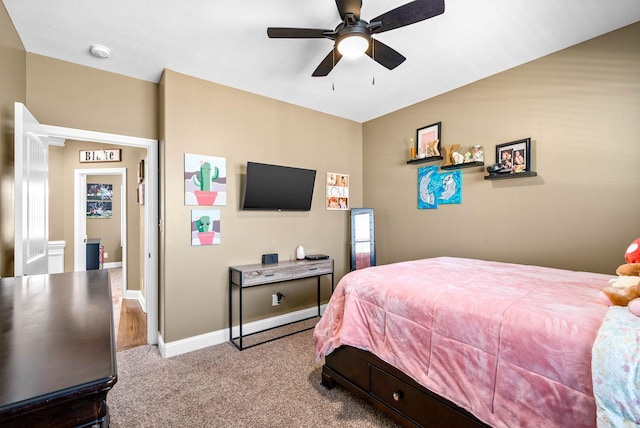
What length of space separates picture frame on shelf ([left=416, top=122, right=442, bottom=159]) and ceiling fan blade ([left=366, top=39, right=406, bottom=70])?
4.62ft

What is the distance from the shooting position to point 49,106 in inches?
102

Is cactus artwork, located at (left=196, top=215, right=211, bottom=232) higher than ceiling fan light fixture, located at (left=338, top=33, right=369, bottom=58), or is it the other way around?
ceiling fan light fixture, located at (left=338, top=33, right=369, bottom=58)

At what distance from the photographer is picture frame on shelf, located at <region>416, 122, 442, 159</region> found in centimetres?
342

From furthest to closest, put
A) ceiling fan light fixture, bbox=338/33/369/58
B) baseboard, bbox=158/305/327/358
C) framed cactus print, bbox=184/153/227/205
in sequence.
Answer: framed cactus print, bbox=184/153/227/205 < baseboard, bbox=158/305/327/358 < ceiling fan light fixture, bbox=338/33/369/58

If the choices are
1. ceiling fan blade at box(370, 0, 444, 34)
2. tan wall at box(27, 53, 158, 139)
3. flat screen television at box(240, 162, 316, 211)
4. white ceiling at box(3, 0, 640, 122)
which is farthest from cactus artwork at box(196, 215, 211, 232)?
ceiling fan blade at box(370, 0, 444, 34)

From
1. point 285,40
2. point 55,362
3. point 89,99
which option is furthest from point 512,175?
point 89,99

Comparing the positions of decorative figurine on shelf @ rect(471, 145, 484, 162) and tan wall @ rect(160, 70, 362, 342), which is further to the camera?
decorative figurine on shelf @ rect(471, 145, 484, 162)

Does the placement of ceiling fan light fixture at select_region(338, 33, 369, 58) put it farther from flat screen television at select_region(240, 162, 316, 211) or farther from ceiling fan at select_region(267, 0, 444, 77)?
flat screen television at select_region(240, 162, 316, 211)

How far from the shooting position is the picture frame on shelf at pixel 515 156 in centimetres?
271

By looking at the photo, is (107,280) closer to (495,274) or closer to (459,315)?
(459,315)

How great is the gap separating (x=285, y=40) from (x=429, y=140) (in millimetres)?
2062

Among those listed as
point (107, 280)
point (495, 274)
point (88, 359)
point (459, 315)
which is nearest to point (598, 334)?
point (459, 315)

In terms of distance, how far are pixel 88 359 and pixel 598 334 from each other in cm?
158

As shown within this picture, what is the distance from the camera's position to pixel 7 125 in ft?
6.79
